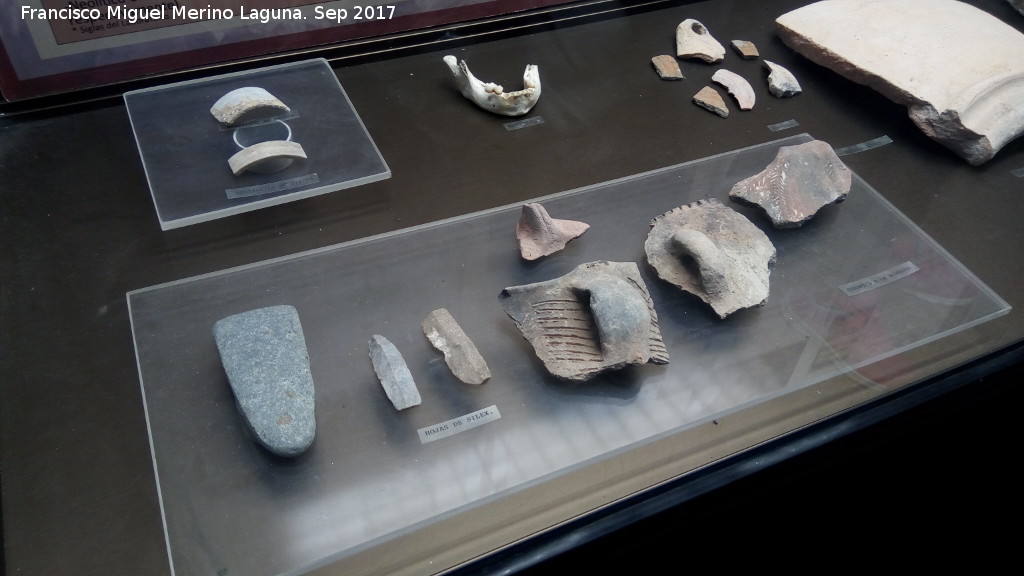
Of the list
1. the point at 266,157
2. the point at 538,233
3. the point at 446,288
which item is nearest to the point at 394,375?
the point at 446,288

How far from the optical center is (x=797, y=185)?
2.22 m

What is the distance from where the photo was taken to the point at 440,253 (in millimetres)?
2000

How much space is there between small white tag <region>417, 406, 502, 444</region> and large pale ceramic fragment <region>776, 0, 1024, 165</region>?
1.77 meters

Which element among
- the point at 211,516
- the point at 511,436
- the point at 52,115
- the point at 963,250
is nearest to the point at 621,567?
the point at 511,436

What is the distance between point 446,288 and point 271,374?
47 centimetres

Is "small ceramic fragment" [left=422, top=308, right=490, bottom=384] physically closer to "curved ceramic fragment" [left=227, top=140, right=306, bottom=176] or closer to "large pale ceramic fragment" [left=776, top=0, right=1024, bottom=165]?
"curved ceramic fragment" [left=227, top=140, right=306, bottom=176]

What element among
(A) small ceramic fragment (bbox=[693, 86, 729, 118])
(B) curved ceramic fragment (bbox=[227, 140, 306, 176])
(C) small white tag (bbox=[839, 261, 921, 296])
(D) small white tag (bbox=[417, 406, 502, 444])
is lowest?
(D) small white tag (bbox=[417, 406, 502, 444])

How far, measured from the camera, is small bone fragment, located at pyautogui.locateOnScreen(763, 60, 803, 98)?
2.70m

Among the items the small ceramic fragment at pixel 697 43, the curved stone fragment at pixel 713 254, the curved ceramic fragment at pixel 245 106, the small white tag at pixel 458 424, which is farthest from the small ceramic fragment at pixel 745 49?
the small white tag at pixel 458 424

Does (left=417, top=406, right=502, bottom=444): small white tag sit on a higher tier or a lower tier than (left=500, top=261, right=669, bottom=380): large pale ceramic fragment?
lower

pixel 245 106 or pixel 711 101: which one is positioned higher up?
pixel 245 106

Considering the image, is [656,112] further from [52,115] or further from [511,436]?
[52,115]

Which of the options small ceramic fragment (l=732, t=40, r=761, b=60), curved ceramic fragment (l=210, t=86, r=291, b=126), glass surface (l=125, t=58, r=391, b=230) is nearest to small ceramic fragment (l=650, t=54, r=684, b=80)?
small ceramic fragment (l=732, t=40, r=761, b=60)

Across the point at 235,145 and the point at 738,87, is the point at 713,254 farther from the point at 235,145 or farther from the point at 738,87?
the point at 235,145
